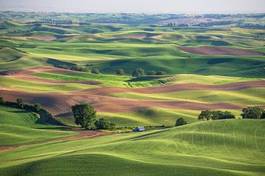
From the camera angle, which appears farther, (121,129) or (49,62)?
(49,62)

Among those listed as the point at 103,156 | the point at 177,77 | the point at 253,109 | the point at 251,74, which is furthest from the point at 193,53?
the point at 103,156

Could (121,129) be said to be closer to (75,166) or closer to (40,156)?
(40,156)

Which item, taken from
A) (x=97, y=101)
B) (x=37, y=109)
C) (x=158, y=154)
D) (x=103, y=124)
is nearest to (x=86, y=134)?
(x=103, y=124)

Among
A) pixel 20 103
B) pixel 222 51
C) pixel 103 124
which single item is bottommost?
pixel 103 124

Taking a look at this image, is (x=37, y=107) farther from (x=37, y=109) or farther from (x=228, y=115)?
(x=228, y=115)

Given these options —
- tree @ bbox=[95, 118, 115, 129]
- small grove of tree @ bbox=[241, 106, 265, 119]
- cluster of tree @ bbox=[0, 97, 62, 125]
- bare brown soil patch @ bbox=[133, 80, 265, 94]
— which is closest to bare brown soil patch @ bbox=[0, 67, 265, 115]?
cluster of tree @ bbox=[0, 97, 62, 125]

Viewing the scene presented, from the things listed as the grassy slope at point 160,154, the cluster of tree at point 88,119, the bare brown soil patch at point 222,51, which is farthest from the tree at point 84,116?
the bare brown soil patch at point 222,51
